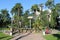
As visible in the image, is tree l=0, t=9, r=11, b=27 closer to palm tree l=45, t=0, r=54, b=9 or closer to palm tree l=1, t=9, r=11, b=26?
palm tree l=1, t=9, r=11, b=26

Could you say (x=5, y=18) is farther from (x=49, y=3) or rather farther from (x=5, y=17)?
(x=49, y=3)

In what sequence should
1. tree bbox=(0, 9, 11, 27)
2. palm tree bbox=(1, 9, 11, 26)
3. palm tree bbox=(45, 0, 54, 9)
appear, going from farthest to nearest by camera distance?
palm tree bbox=(1, 9, 11, 26) → tree bbox=(0, 9, 11, 27) → palm tree bbox=(45, 0, 54, 9)

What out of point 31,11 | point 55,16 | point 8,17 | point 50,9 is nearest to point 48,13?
point 50,9

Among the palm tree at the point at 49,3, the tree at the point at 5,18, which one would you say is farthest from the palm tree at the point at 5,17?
the palm tree at the point at 49,3

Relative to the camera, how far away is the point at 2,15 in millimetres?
75438

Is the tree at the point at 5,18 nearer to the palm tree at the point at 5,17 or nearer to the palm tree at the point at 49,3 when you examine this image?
the palm tree at the point at 5,17

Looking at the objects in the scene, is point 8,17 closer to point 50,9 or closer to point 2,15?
point 2,15

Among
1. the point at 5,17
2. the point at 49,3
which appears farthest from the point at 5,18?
the point at 49,3

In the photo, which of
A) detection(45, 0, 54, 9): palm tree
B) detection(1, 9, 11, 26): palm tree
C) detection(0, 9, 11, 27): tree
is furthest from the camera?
detection(1, 9, 11, 26): palm tree

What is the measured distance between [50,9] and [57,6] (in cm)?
218

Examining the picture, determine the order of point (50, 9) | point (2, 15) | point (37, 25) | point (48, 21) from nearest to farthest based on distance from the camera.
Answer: point (37, 25)
point (48, 21)
point (50, 9)
point (2, 15)

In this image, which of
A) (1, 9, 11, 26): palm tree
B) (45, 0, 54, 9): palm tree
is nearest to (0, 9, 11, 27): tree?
(1, 9, 11, 26): palm tree

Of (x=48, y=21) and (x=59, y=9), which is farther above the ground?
(x=59, y=9)

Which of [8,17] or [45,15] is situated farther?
[8,17]
